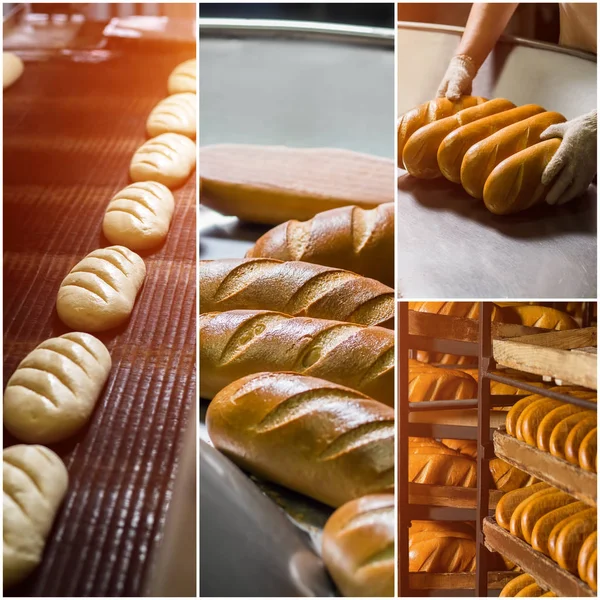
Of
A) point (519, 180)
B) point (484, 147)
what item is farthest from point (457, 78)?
point (519, 180)

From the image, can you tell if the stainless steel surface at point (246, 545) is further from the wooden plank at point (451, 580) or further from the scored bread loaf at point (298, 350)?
the wooden plank at point (451, 580)

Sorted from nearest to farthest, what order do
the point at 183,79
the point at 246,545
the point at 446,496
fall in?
the point at 246,545 < the point at 446,496 < the point at 183,79

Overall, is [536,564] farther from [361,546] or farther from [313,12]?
[313,12]

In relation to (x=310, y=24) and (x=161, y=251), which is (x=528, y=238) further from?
(x=161, y=251)

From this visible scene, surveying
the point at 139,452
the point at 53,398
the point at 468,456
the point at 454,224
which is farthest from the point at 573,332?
the point at 53,398

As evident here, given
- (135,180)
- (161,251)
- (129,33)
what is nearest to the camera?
(161,251)

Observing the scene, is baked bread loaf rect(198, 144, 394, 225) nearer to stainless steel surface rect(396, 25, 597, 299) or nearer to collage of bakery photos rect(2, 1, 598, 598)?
collage of bakery photos rect(2, 1, 598, 598)

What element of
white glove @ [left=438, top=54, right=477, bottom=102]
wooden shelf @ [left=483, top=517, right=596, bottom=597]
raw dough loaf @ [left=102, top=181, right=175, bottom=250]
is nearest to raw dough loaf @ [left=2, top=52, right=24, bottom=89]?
raw dough loaf @ [left=102, top=181, right=175, bottom=250]
